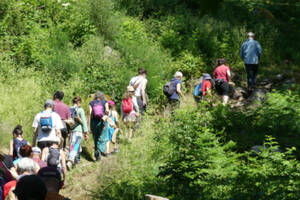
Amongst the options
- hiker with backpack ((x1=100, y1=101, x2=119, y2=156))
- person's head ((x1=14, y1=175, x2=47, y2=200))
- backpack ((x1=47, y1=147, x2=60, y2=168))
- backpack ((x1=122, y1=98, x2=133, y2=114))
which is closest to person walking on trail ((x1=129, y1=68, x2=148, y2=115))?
backpack ((x1=122, y1=98, x2=133, y2=114))

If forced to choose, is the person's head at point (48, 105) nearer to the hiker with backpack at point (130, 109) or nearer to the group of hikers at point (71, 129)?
the group of hikers at point (71, 129)

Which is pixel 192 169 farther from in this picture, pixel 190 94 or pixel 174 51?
pixel 174 51

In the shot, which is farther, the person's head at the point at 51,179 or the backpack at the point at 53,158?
the backpack at the point at 53,158

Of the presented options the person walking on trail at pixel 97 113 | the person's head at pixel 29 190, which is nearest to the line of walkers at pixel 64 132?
the person walking on trail at pixel 97 113

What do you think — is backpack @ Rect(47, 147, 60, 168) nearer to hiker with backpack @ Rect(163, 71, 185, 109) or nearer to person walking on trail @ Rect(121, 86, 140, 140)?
person walking on trail @ Rect(121, 86, 140, 140)

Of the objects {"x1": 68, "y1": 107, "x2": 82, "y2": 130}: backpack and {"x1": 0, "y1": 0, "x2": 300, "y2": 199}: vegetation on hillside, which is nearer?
→ {"x1": 0, "y1": 0, "x2": 300, "y2": 199}: vegetation on hillside

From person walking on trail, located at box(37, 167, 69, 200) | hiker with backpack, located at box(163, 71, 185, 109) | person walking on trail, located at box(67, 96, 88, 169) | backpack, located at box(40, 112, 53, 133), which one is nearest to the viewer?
person walking on trail, located at box(37, 167, 69, 200)

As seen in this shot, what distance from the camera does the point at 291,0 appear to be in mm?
6789

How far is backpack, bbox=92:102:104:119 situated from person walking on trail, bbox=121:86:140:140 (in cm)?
114

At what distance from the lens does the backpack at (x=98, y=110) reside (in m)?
10.0

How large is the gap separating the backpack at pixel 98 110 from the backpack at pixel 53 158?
7.20 feet

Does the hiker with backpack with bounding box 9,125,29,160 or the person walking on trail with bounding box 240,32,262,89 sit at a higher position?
the person walking on trail with bounding box 240,32,262,89

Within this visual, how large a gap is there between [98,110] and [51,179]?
4.06m

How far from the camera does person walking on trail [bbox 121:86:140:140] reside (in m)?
11.1
